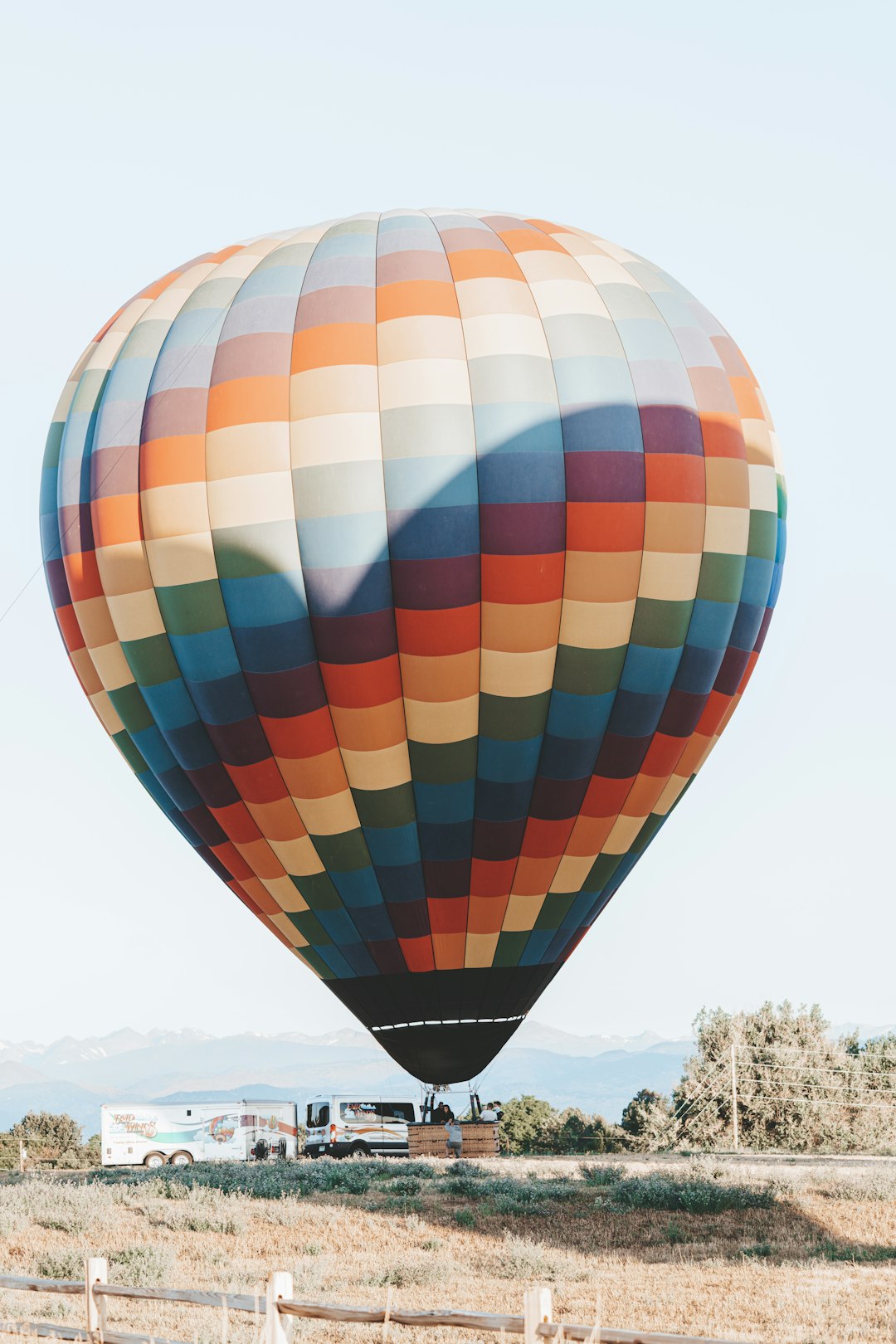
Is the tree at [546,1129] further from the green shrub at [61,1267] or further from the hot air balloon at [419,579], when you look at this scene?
the green shrub at [61,1267]

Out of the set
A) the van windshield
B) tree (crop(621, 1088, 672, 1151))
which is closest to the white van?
the van windshield

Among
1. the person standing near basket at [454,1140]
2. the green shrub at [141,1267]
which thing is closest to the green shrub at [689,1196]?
the person standing near basket at [454,1140]

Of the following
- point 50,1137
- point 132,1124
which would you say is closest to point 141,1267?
point 132,1124

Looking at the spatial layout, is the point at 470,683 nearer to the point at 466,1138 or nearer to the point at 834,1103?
the point at 466,1138

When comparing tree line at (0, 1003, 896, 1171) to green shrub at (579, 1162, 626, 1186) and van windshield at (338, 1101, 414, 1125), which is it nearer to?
van windshield at (338, 1101, 414, 1125)

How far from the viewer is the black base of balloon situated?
1636 centimetres

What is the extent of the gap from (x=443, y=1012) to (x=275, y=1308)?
794 centimetres

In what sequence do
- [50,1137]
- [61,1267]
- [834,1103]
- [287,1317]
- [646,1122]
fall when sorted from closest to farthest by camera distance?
[287,1317] < [61,1267] < [834,1103] < [646,1122] < [50,1137]

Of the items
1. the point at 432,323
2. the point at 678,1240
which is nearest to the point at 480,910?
the point at 678,1240

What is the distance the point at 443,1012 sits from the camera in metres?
16.4

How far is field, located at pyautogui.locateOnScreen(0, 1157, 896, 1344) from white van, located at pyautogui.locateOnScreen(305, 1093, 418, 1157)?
9.20 m

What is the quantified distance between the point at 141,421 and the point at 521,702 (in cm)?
547

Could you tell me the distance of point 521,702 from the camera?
15.5 m

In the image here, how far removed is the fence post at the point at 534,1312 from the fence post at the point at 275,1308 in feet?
5.28
